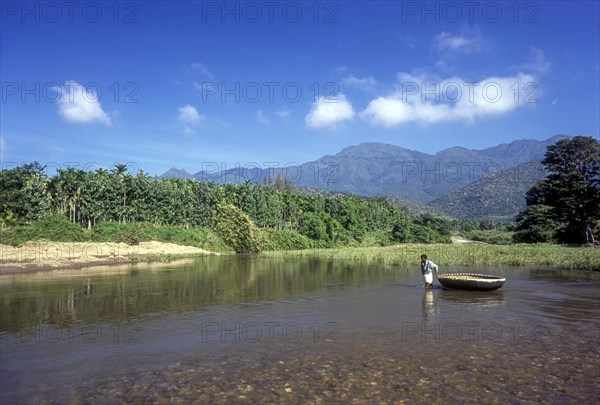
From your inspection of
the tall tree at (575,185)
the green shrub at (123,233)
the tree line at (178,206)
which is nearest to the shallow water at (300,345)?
the green shrub at (123,233)

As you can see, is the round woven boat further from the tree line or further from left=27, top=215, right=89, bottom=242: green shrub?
the tree line

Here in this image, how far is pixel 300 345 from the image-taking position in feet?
42.0

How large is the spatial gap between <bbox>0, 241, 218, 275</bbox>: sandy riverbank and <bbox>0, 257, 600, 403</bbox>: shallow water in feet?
37.5

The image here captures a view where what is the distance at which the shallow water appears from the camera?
924 cm

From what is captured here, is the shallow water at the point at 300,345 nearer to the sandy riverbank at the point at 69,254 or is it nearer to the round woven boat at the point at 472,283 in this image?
the round woven boat at the point at 472,283

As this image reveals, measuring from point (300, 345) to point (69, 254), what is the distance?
123 feet

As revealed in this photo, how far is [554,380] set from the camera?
32.0ft

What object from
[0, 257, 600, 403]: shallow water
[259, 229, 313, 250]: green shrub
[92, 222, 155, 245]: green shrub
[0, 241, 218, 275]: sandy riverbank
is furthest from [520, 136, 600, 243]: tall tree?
[92, 222, 155, 245]: green shrub

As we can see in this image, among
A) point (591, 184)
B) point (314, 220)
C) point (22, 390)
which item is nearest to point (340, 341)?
point (22, 390)

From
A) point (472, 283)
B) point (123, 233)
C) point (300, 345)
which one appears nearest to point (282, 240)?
point (123, 233)

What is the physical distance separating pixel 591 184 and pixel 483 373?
58.5 meters

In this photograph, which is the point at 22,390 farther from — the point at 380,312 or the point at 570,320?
the point at 570,320

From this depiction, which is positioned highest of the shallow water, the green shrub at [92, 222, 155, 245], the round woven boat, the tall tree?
the tall tree

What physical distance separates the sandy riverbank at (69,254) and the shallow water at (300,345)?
1142cm
